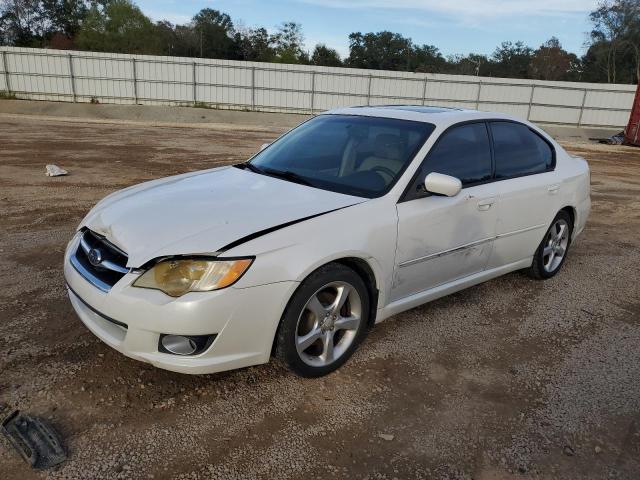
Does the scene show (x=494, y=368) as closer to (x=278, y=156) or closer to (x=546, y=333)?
(x=546, y=333)

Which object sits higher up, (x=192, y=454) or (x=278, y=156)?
(x=278, y=156)

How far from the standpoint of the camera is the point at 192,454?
2.44 meters

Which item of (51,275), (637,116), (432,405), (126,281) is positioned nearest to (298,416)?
(432,405)

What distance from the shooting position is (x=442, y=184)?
3.25 meters

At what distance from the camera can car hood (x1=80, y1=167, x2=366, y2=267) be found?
105 inches

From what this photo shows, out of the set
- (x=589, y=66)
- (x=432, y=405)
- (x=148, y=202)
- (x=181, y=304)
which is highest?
(x=589, y=66)

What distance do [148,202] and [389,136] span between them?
5.79ft

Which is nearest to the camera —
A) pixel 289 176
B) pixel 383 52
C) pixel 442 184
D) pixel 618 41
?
pixel 442 184

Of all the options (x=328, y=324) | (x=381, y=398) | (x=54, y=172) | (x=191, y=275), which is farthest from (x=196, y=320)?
(x=54, y=172)

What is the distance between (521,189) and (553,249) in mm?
1101

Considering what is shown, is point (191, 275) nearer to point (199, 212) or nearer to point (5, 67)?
point (199, 212)

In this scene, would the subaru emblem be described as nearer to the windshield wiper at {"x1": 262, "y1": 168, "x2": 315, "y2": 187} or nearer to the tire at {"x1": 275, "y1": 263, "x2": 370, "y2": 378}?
the tire at {"x1": 275, "y1": 263, "x2": 370, "y2": 378}

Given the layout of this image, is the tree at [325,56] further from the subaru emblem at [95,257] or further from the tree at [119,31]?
the subaru emblem at [95,257]

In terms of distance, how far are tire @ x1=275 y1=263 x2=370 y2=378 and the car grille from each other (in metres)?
0.93
